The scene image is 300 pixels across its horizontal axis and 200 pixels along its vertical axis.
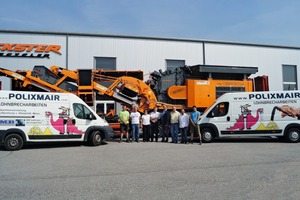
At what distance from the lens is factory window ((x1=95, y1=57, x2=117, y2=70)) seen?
22688 millimetres

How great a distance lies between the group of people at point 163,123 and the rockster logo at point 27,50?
1044 centimetres

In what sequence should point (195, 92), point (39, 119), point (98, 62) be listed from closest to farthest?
point (39, 119)
point (195, 92)
point (98, 62)

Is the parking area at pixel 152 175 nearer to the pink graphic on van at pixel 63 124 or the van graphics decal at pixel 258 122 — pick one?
the pink graphic on van at pixel 63 124

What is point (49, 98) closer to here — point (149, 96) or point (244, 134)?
point (149, 96)

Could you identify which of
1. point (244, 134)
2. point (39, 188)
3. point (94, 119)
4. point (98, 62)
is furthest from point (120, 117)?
point (98, 62)

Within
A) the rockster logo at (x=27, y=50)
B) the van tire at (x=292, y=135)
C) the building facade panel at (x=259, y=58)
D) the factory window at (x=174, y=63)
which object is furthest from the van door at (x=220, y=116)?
the rockster logo at (x=27, y=50)

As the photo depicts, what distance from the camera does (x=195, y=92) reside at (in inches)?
635

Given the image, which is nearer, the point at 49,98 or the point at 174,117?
the point at 49,98

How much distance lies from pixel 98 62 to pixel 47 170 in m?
16.3

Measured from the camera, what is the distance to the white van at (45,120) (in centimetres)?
1077

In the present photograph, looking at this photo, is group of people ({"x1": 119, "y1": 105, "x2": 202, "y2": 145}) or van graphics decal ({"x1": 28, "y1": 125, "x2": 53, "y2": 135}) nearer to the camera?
van graphics decal ({"x1": 28, "y1": 125, "x2": 53, "y2": 135})

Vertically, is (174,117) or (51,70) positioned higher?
(51,70)

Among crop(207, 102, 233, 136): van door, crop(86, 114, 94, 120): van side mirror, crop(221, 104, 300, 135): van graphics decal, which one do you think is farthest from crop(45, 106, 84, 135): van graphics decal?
crop(221, 104, 300, 135): van graphics decal

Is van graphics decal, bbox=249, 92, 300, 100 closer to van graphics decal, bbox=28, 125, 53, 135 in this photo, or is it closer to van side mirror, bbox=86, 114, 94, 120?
van side mirror, bbox=86, 114, 94, 120
